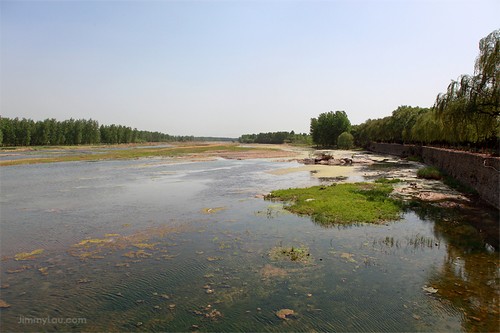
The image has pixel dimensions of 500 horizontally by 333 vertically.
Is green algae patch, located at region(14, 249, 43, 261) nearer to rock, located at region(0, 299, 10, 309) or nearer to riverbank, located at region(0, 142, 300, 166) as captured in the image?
rock, located at region(0, 299, 10, 309)

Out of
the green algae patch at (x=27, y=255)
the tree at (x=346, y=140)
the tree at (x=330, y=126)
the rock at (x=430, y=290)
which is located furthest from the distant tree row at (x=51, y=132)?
the rock at (x=430, y=290)

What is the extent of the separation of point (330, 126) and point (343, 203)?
12545 cm

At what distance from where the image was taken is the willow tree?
25281 mm

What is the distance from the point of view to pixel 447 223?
718 inches

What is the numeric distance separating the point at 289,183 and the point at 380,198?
39.7 feet

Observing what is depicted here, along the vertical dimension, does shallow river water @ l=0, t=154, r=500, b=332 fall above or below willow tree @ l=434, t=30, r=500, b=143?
below

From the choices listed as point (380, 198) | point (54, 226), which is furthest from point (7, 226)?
point (380, 198)

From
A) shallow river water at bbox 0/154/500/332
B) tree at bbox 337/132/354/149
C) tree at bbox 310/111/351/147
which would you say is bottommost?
shallow river water at bbox 0/154/500/332

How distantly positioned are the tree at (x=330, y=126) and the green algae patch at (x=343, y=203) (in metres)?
115

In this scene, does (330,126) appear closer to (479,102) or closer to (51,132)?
(479,102)

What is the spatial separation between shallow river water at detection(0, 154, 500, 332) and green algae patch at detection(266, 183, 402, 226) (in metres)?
1.15

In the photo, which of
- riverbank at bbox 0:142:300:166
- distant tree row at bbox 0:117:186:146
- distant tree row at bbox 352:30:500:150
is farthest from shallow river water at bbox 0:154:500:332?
distant tree row at bbox 0:117:186:146

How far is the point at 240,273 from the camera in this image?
1159 cm

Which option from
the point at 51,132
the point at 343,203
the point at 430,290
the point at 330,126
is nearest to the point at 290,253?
the point at 430,290
